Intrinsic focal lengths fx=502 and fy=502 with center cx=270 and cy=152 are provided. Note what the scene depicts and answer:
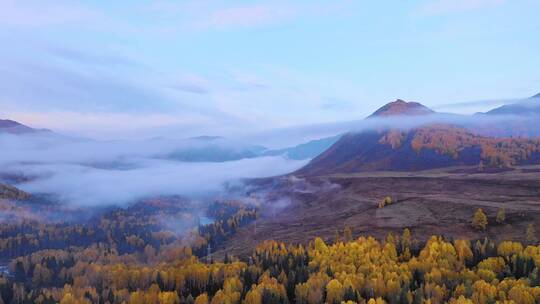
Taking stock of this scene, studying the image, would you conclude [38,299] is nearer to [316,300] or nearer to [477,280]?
[316,300]

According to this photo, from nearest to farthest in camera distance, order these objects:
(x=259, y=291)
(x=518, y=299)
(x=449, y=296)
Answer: (x=518, y=299) → (x=449, y=296) → (x=259, y=291)

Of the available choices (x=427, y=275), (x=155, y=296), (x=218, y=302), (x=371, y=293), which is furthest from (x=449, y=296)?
(x=155, y=296)

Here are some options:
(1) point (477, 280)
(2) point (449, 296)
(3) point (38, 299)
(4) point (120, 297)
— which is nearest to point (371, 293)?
(2) point (449, 296)

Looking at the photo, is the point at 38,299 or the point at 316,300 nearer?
the point at 316,300

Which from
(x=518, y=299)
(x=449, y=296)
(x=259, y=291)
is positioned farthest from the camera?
(x=259, y=291)

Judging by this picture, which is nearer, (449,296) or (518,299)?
(518,299)

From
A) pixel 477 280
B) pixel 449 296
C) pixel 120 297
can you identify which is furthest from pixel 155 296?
pixel 477 280

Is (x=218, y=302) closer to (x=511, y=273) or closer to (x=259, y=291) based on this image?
(x=259, y=291)

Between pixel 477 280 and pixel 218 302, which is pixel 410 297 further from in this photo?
pixel 218 302
